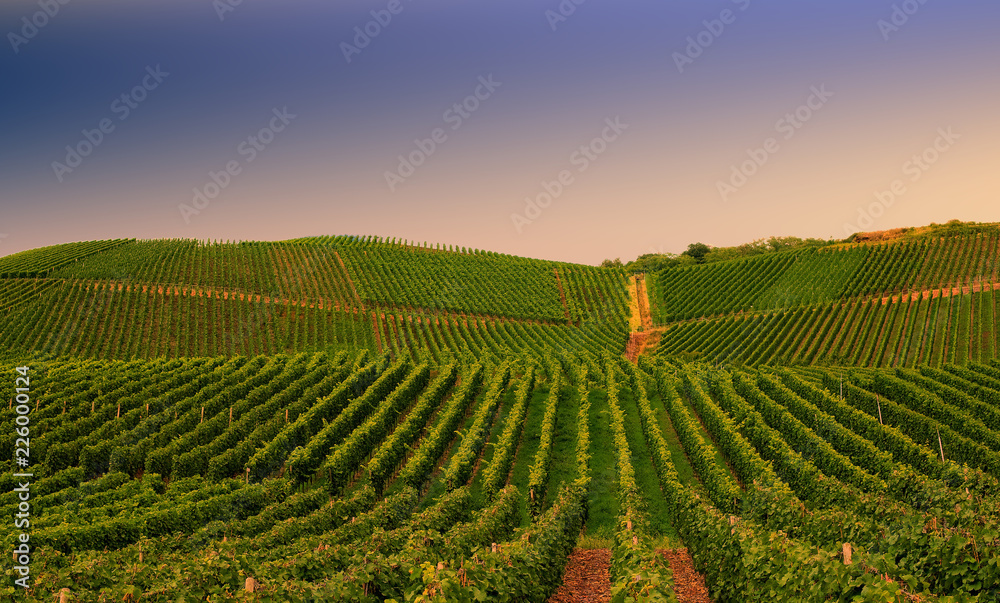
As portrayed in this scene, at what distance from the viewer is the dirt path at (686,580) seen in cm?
1452

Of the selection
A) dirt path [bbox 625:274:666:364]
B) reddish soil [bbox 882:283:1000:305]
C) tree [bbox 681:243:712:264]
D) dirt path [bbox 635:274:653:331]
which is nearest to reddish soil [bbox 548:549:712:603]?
dirt path [bbox 625:274:666:364]

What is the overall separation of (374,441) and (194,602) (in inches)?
735

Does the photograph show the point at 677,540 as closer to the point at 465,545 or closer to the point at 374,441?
the point at 465,545

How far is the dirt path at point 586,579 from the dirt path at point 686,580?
1631 mm

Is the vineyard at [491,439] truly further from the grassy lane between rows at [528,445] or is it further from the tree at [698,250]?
the tree at [698,250]

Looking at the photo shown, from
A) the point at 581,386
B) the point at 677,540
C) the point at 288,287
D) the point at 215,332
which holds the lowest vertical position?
the point at 677,540

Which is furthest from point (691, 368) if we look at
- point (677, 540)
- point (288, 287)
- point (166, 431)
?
point (288, 287)

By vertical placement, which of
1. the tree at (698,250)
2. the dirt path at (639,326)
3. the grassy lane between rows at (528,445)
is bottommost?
the grassy lane between rows at (528,445)

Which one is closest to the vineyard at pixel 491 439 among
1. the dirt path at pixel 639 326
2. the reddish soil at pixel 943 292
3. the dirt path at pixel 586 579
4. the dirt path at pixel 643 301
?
the reddish soil at pixel 943 292

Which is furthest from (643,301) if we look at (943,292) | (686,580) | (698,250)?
(686,580)

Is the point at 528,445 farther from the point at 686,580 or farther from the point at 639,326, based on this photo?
the point at 639,326

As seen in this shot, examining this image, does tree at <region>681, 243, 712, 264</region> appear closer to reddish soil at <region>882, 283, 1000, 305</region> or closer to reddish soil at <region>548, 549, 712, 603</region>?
reddish soil at <region>882, 283, 1000, 305</region>

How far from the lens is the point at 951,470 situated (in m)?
18.2

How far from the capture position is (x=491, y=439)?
3180 centimetres
